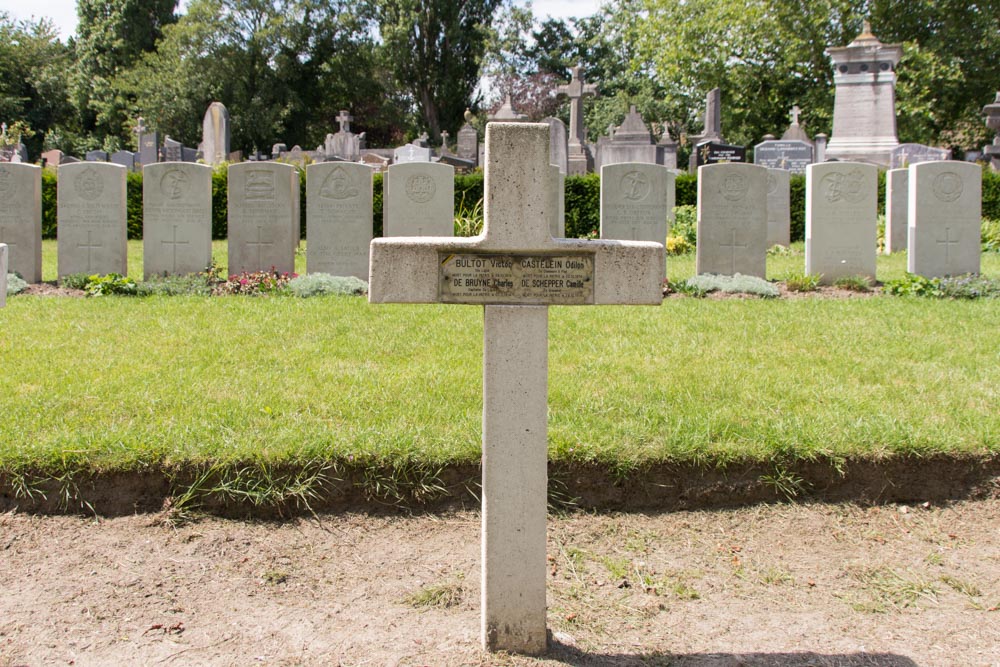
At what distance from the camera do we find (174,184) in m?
10.1

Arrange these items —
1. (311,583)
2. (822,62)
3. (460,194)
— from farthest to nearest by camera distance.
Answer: (822,62) < (460,194) < (311,583)

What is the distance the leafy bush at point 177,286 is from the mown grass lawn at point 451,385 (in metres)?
1.33

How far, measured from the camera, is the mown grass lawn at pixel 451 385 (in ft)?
13.3

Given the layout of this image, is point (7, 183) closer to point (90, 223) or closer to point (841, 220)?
point (90, 223)

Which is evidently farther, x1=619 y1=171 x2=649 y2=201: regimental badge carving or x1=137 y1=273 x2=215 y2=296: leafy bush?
x1=619 y1=171 x2=649 y2=201: regimental badge carving

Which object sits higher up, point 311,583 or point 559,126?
point 559,126

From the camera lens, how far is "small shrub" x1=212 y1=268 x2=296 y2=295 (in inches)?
371

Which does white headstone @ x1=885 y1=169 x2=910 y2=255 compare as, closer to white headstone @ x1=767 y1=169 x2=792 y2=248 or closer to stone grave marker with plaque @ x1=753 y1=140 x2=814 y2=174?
white headstone @ x1=767 y1=169 x2=792 y2=248

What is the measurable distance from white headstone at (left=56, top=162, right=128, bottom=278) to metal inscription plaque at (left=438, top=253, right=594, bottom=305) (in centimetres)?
847

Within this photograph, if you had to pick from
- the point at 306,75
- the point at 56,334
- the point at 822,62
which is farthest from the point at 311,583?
the point at 306,75

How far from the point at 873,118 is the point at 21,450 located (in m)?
22.9

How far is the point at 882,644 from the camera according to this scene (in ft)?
9.73

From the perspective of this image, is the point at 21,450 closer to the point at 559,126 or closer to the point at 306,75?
the point at 559,126

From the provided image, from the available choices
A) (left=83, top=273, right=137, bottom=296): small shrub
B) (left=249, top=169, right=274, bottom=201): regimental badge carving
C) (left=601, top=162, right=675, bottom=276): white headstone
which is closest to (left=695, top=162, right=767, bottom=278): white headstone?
(left=601, top=162, right=675, bottom=276): white headstone
